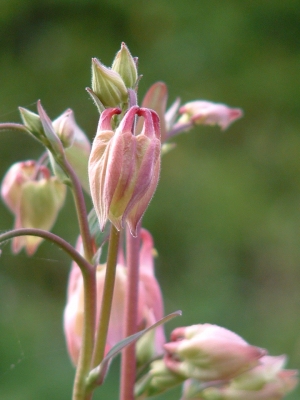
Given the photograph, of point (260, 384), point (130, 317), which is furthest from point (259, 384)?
point (130, 317)

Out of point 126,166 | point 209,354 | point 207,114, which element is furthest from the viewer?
point 207,114

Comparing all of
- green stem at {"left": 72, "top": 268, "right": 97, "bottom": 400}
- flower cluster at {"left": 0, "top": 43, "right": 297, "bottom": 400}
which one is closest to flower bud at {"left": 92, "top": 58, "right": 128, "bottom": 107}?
flower cluster at {"left": 0, "top": 43, "right": 297, "bottom": 400}

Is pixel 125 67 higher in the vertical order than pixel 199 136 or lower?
lower

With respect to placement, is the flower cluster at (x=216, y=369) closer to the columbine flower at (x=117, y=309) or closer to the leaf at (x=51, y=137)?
the columbine flower at (x=117, y=309)

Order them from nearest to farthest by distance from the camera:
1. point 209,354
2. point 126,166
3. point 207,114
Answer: point 126,166
point 209,354
point 207,114

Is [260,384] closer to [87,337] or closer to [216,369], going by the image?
[216,369]

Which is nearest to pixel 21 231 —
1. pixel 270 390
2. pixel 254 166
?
pixel 270 390
